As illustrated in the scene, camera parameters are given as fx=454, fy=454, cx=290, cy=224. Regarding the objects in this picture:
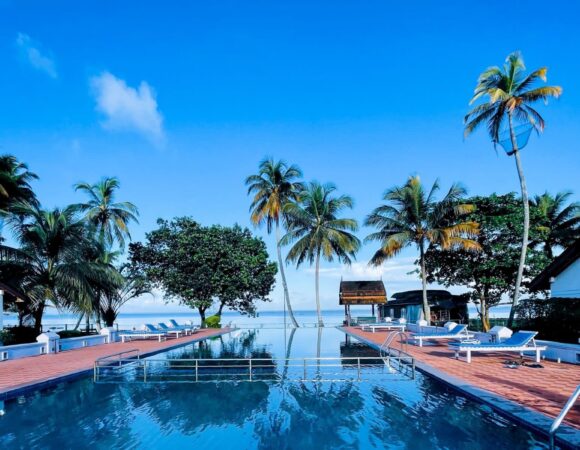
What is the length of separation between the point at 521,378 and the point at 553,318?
20.2 feet

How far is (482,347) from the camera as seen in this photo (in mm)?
13336

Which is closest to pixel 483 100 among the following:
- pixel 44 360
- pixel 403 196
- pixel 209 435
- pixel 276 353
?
pixel 403 196

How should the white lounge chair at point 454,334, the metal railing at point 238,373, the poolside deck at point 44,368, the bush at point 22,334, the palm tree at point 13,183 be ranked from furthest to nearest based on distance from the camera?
the palm tree at point 13,183 < the bush at point 22,334 < the white lounge chair at point 454,334 < the metal railing at point 238,373 < the poolside deck at point 44,368

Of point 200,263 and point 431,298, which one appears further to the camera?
point 431,298

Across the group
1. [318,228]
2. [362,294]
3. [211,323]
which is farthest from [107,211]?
[362,294]

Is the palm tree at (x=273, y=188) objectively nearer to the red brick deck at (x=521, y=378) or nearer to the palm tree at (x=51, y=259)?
the palm tree at (x=51, y=259)

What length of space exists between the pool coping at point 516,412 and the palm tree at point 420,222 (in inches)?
590

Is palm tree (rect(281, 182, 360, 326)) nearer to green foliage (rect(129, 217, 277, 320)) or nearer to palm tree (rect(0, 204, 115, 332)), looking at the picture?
green foliage (rect(129, 217, 277, 320))

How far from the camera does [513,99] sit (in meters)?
19.3

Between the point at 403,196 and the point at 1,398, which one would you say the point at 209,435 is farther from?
the point at 403,196

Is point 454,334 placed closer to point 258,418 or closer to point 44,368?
point 258,418

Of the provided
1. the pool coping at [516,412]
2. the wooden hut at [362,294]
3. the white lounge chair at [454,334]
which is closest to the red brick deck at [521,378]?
the pool coping at [516,412]

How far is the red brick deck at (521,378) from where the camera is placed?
317 inches

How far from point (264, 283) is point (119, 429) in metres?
26.3
